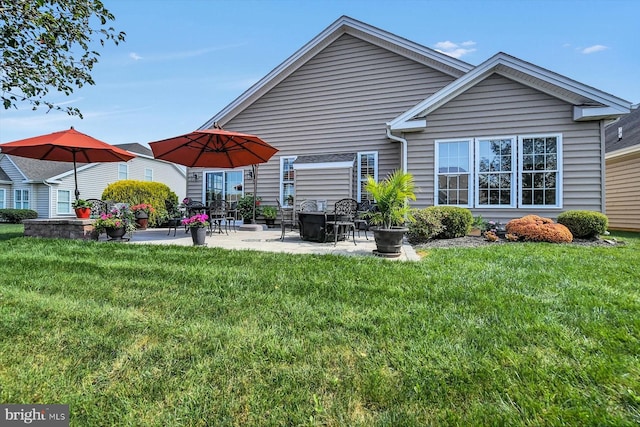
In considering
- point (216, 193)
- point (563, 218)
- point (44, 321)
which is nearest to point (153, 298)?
point (44, 321)

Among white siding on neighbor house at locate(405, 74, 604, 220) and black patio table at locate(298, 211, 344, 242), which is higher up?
white siding on neighbor house at locate(405, 74, 604, 220)

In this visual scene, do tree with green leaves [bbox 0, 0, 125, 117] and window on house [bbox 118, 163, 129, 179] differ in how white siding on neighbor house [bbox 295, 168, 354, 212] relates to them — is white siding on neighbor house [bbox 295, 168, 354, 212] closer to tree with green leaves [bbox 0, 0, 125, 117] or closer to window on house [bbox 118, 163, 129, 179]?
tree with green leaves [bbox 0, 0, 125, 117]

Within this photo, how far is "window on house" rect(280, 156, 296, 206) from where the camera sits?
1108 cm

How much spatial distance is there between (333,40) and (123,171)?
19.0 metres

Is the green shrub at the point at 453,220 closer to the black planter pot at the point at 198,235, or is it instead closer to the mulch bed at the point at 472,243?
the mulch bed at the point at 472,243

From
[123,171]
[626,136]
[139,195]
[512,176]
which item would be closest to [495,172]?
[512,176]

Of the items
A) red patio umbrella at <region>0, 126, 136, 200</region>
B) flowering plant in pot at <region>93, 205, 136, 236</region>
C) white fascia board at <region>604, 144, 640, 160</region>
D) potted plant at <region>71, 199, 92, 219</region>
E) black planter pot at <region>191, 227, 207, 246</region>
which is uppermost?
white fascia board at <region>604, 144, 640, 160</region>

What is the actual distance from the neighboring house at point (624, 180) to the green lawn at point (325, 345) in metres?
10.3

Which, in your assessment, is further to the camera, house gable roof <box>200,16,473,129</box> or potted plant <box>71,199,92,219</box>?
house gable roof <box>200,16,473,129</box>

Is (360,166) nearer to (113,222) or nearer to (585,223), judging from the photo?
(585,223)

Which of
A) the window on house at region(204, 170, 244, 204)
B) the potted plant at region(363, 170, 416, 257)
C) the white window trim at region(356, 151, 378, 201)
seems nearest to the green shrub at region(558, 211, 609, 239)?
the potted plant at region(363, 170, 416, 257)

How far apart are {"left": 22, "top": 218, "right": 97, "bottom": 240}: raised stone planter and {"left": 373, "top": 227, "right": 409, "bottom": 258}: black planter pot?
254 inches

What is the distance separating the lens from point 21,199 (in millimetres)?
20578

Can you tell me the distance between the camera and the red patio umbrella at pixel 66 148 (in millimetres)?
6480
